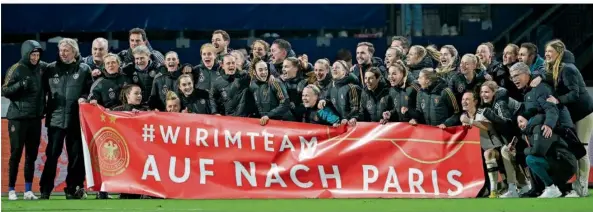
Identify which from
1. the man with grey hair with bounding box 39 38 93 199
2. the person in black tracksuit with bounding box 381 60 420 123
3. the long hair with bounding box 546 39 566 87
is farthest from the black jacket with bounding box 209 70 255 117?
the long hair with bounding box 546 39 566 87

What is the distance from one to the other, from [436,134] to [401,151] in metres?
0.40

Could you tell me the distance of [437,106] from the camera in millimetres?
15828

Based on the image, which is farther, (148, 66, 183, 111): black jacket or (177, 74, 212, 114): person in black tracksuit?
(148, 66, 183, 111): black jacket

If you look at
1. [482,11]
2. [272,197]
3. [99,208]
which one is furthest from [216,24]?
[99,208]

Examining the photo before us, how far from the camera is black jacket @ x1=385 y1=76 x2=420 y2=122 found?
15.9 meters

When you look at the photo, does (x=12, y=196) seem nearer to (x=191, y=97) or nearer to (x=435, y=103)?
(x=191, y=97)

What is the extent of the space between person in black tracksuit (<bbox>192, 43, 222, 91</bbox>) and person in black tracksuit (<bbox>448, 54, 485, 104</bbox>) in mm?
2504

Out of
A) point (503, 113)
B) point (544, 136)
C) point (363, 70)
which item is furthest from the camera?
point (363, 70)

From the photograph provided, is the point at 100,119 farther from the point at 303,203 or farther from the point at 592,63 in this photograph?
the point at 592,63

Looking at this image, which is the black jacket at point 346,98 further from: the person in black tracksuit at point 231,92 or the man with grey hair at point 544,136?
the man with grey hair at point 544,136

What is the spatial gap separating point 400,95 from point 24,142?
3.98 m

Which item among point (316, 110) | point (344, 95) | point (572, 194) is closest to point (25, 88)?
point (316, 110)

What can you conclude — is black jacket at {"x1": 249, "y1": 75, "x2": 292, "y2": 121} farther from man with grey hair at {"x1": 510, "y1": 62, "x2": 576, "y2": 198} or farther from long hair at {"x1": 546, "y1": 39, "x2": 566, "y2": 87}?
long hair at {"x1": 546, "y1": 39, "x2": 566, "y2": 87}

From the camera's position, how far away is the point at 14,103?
1594 centimetres
